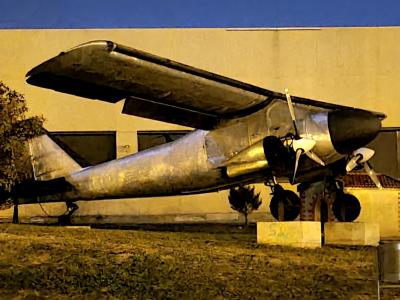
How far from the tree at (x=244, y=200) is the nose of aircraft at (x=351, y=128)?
15.5 metres

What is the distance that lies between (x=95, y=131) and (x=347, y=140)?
2244 cm

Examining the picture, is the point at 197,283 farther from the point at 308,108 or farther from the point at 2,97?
the point at 2,97

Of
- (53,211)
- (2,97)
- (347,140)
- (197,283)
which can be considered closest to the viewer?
(197,283)

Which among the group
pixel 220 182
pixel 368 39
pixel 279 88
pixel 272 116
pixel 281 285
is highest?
pixel 368 39

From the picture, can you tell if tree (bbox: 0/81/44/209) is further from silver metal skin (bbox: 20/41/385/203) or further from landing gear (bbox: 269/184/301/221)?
landing gear (bbox: 269/184/301/221)

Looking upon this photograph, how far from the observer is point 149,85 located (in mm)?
15406

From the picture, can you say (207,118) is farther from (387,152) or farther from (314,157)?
(387,152)

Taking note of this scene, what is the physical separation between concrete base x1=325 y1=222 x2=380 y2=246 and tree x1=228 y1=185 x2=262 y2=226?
1292 centimetres

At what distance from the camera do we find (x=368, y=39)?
3700 cm

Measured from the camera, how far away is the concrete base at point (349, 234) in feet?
60.1

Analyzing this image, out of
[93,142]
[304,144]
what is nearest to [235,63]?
[93,142]

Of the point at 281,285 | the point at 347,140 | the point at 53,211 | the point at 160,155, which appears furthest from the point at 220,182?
the point at 53,211

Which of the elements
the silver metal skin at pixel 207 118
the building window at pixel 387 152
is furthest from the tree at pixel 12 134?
the building window at pixel 387 152

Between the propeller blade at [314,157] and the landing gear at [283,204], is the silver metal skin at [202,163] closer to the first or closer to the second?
the propeller blade at [314,157]
